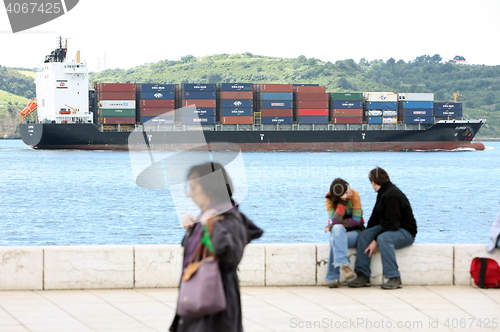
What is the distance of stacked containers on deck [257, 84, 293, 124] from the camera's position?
203 feet

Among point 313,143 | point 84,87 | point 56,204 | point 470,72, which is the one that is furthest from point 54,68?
point 470,72

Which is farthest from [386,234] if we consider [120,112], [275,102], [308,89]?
[308,89]

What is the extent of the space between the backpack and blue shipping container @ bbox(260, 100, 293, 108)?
5641cm

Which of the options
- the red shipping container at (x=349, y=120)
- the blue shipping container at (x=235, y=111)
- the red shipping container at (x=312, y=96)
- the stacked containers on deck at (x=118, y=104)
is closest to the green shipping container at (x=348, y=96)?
the red shipping container at (x=312, y=96)

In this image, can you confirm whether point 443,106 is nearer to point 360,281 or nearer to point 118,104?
point 118,104

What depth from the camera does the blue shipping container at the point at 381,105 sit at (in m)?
63.1

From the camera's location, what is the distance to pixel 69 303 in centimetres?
543

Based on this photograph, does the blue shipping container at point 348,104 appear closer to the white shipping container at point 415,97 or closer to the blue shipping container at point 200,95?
the white shipping container at point 415,97

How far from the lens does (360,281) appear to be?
239 inches

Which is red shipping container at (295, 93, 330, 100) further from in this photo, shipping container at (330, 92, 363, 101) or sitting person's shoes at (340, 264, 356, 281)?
sitting person's shoes at (340, 264, 356, 281)

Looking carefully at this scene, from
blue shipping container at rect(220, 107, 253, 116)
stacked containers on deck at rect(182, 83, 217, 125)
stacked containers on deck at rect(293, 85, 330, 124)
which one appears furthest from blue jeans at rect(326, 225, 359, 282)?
stacked containers on deck at rect(293, 85, 330, 124)

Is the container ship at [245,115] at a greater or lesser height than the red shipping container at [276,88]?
lesser

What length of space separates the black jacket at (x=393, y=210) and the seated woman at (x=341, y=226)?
0.21 metres

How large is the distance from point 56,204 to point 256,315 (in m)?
22.1
